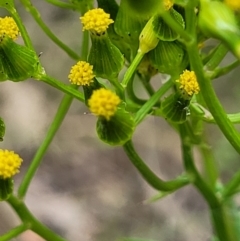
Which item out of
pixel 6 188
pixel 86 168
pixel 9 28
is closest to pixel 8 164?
pixel 6 188

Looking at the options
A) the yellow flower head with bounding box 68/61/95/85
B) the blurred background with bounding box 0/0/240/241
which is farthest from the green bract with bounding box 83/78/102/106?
the blurred background with bounding box 0/0/240/241

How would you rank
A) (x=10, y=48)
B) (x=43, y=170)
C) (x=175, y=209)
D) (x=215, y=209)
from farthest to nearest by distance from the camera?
(x=43, y=170) < (x=175, y=209) < (x=215, y=209) < (x=10, y=48)

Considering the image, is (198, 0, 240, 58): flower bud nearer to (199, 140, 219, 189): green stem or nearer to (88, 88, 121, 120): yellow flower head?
(88, 88, 121, 120): yellow flower head

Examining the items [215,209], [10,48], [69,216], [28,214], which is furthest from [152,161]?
[10,48]

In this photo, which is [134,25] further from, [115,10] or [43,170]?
[43,170]

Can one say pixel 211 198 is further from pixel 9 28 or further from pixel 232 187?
pixel 9 28

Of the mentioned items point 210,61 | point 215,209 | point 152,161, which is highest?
point 210,61
